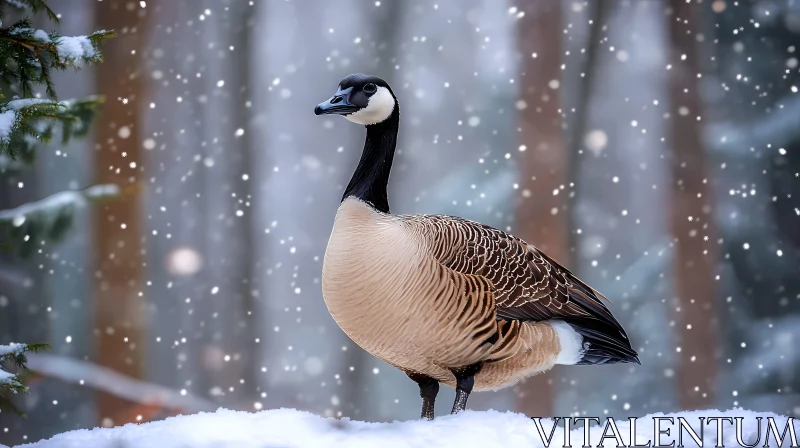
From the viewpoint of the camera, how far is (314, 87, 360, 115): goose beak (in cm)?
274

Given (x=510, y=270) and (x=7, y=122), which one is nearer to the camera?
(x=7, y=122)

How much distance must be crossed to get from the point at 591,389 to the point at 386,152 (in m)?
3.53

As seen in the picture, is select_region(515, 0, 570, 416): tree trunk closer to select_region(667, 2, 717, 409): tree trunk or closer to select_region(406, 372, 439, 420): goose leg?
select_region(667, 2, 717, 409): tree trunk

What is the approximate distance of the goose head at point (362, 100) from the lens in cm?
278

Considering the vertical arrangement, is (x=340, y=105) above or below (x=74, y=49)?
above

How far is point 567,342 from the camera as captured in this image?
299cm

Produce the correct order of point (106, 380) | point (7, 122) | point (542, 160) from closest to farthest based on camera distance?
point (7, 122)
point (542, 160)
point (106, 380)

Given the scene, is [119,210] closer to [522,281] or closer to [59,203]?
[59,203]

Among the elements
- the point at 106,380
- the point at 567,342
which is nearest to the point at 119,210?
the point at 106,380

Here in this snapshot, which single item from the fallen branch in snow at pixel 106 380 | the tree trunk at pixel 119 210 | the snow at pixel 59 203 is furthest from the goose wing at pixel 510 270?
the fallen branch in snow at pixel 106 380

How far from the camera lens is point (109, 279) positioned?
16.5 feet

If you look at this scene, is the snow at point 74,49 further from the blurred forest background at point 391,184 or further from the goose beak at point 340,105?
the blurred forest background at point 391,184

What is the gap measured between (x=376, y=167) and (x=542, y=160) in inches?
87.0

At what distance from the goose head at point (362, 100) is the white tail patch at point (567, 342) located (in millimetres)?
1079
